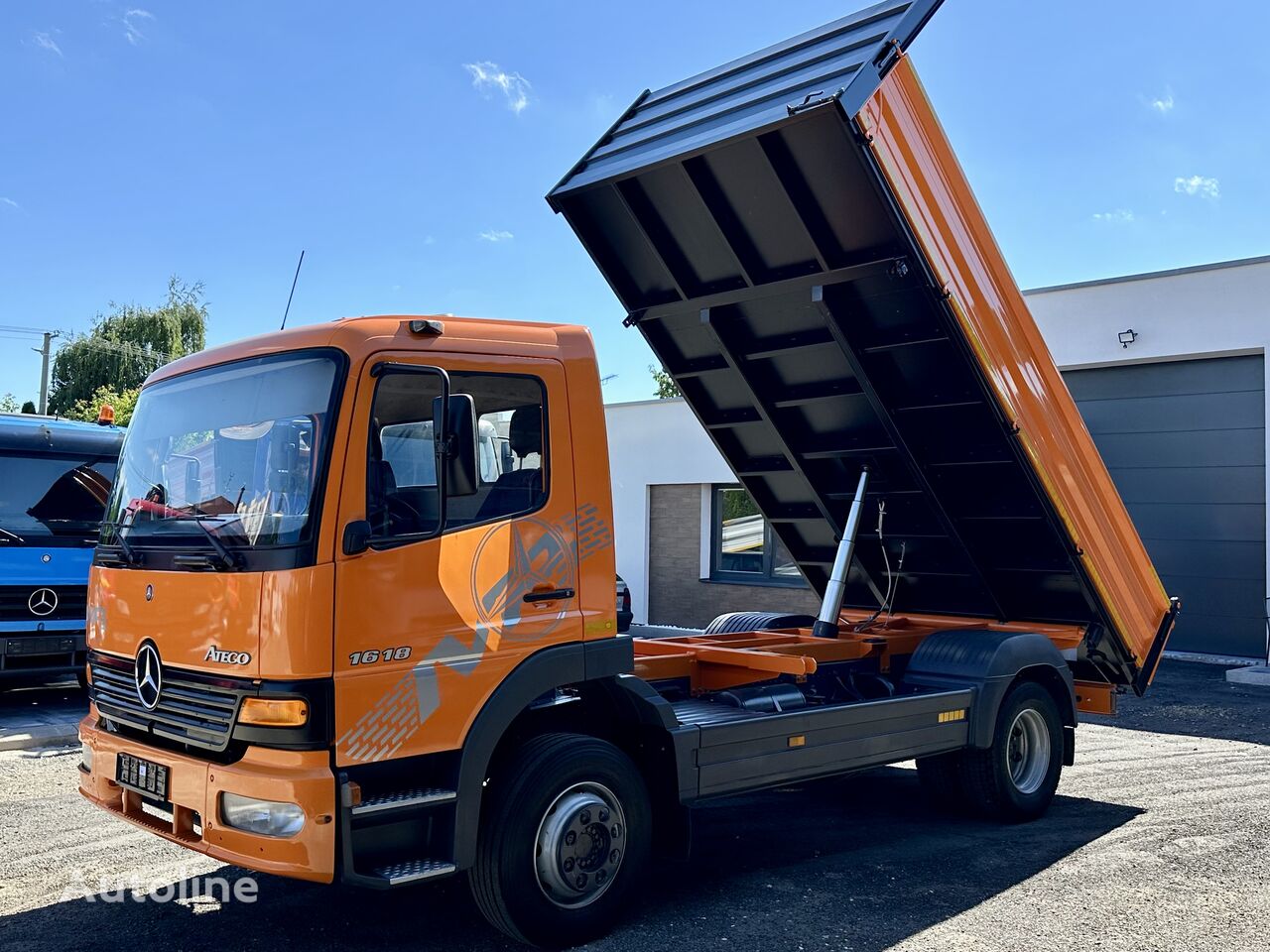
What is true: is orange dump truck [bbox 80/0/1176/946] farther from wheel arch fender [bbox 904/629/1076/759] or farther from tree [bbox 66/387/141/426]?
tree [bbox 66/387/141/426]

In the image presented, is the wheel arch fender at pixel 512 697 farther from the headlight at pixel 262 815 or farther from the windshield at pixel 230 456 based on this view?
the windshield at pixel 230 456

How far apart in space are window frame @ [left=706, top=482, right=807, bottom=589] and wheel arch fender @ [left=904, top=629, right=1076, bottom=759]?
1028 cm

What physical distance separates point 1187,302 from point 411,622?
44.3 ft

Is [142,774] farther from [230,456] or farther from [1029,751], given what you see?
[1029,751]

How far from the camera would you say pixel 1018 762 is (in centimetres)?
720

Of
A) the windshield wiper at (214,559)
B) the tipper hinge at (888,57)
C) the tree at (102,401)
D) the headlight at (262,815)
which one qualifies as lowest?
the headlight at (262,815)

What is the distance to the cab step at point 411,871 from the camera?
4.19 metres

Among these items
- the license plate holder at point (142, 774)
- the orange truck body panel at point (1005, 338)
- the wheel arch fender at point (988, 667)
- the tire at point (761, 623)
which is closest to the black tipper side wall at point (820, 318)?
the orange truck body panel at point (1005, 338)

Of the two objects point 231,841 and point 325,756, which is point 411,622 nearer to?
point 325,756

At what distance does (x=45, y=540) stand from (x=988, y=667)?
8479 millimetres

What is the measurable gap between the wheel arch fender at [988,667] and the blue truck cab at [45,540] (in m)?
7.56

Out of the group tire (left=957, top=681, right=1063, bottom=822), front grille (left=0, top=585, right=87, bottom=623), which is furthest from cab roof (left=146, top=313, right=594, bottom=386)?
front grille (left=0, top=585, right=87, bottom=623)

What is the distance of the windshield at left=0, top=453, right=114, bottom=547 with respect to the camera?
1034 centimetres

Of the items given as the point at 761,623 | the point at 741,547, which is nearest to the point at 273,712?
the point at 761,623
